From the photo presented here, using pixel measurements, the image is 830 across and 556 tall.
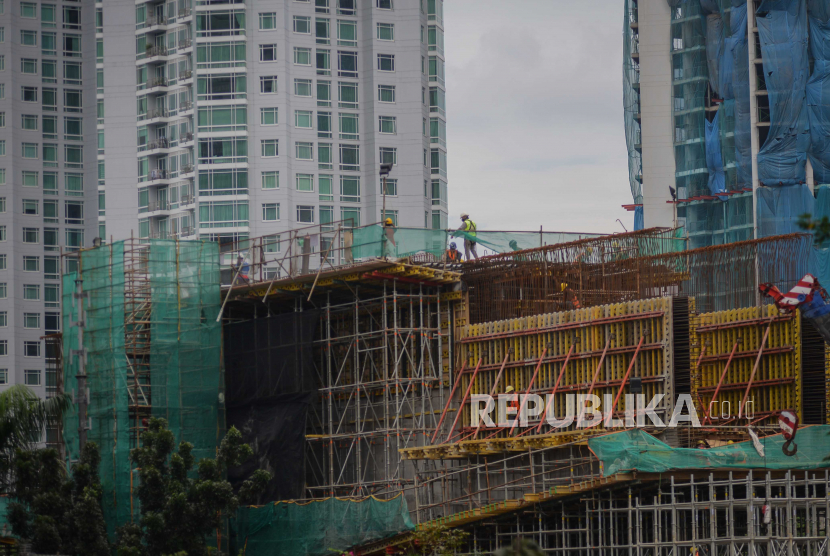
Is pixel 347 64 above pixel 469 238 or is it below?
above

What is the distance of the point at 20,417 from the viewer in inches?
1889

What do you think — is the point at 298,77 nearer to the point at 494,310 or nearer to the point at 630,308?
the point at 494,310

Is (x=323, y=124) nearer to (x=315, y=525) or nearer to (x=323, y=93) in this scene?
(x=323, y=93)

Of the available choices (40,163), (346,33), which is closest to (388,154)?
(346,33)

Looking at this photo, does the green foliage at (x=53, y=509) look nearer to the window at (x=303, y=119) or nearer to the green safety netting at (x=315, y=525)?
the green safety netting at (x=315, y=525)

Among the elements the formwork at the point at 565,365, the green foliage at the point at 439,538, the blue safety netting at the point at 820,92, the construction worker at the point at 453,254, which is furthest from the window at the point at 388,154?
the green foliage at the point at 439,538

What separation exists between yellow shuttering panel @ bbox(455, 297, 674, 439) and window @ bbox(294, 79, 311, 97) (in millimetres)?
55783

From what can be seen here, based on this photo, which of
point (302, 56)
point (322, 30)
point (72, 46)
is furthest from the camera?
point (72, 46)

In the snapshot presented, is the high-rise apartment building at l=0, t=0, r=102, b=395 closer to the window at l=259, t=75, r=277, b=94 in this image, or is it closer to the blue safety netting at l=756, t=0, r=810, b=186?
the window at l=259, t=75, r=277, b=94

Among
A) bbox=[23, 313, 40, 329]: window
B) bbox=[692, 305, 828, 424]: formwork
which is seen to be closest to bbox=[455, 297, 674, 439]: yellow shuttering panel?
bbox=[692, 305, 828, 424]: formwork

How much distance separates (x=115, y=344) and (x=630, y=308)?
19.6 meters

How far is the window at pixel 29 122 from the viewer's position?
122938 mm

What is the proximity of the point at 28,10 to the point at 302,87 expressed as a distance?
97.7 feet

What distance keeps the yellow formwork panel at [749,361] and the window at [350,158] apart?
6203cm
